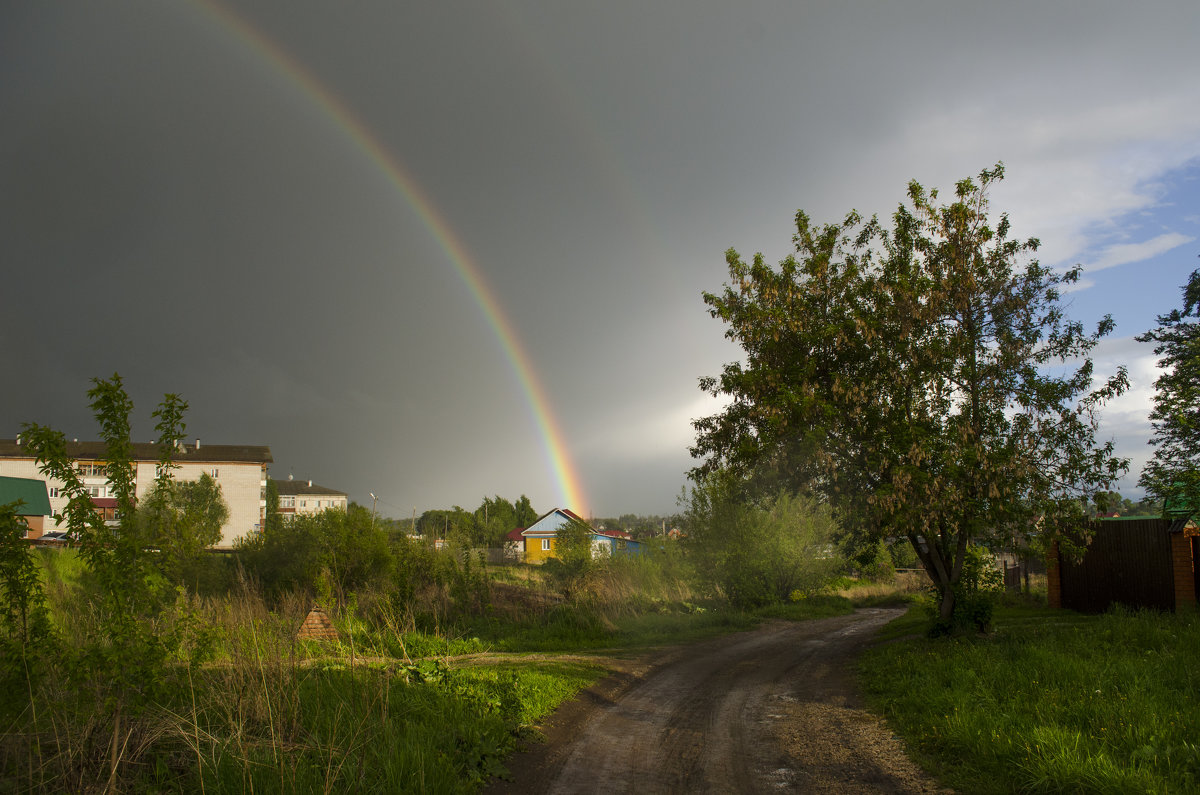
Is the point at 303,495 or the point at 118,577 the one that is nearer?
the point at 118,577

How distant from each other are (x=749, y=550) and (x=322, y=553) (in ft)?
53.4

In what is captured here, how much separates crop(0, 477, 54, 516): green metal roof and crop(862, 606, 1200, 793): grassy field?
127ft

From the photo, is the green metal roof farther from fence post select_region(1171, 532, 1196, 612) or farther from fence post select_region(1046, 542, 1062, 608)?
fence post select_region(1171, 532, 1196, 612)

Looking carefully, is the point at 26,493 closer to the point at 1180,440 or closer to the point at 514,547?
the point at 514,547

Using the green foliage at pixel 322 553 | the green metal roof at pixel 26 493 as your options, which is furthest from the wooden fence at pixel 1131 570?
the green metal roof at pixel 26 493

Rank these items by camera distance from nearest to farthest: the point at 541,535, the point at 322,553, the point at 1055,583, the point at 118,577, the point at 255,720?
1. the point at 118,577
2. the point at 255,720
3. the point at 1055,583
4. the point at 322,553
5. the point at 541,535

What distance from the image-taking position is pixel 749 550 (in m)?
28.0

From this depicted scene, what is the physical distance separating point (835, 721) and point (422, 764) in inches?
220

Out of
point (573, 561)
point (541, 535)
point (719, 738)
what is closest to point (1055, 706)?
point (719, 738)

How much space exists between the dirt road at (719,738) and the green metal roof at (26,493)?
3500 cm

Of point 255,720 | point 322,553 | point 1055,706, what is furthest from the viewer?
point 322,553

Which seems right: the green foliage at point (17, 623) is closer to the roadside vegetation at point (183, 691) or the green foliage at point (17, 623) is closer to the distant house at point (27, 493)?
the roadside vegetation at point (183, 691)

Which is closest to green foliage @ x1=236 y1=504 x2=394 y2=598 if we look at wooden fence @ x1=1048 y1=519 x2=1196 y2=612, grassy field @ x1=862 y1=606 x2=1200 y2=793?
grassy field @ x1=862 y1=606 x2=1200 y2=793

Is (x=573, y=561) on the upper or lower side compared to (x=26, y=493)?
lower
